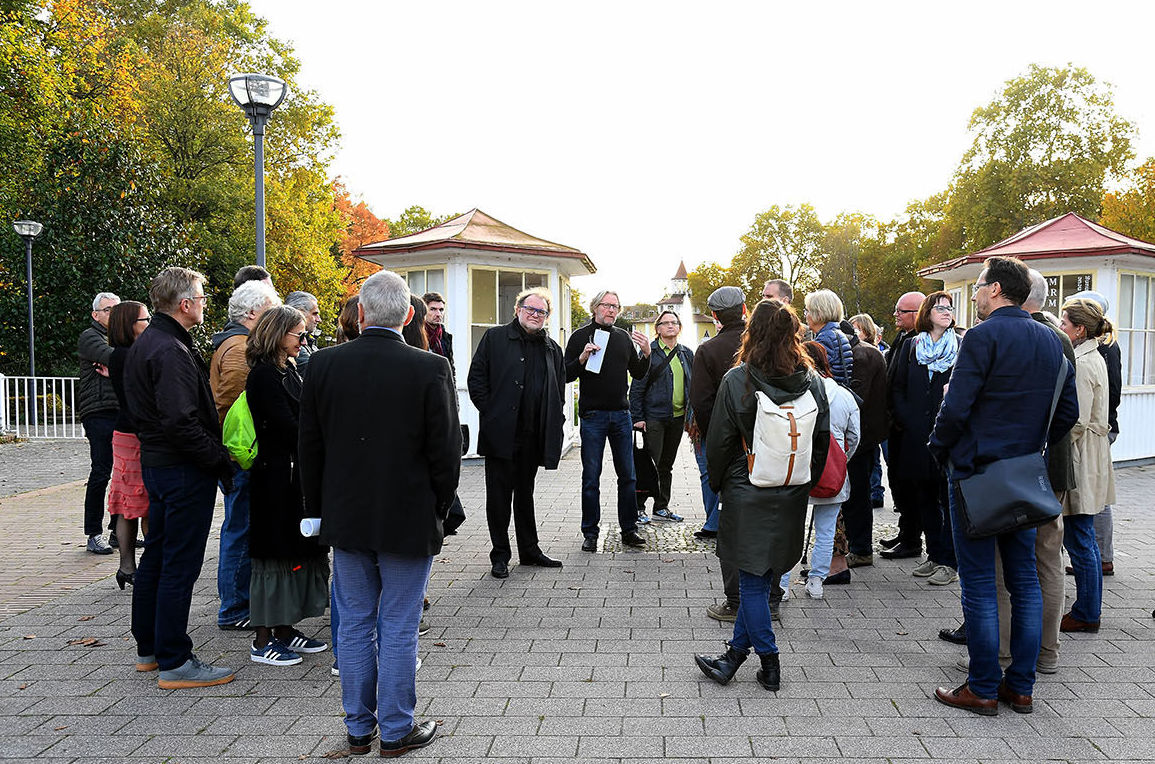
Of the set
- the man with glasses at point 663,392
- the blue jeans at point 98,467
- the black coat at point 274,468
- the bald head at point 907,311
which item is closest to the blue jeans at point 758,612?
the black coat at point 274,468

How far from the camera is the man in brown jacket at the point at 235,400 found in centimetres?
456

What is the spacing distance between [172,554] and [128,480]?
70.6 inches

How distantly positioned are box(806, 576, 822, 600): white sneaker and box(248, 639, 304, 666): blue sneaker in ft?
10.5

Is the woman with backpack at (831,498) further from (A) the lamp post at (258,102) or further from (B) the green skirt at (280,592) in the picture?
(A) the lamp post at (258,102)

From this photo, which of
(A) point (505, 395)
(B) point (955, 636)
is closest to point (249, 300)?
(A) point (505, 395)

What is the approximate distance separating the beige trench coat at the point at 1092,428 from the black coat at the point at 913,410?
3.39ft

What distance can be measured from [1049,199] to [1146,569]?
3515 centimetres

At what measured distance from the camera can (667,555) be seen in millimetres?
6730

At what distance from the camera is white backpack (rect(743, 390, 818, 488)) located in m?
3.91

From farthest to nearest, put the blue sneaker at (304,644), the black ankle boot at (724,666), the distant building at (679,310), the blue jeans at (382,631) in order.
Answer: the distant building at (679,310) < the blue sneaker at (304,644) < the black ankle boot at (724,666) < the blue jeans at (382,631)

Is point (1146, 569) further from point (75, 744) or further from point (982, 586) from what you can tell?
point (75, 744)

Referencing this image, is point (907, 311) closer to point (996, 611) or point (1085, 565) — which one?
point (1085, 565)

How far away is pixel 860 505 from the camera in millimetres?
6332

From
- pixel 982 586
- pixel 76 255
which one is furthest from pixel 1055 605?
pixel 76 255
